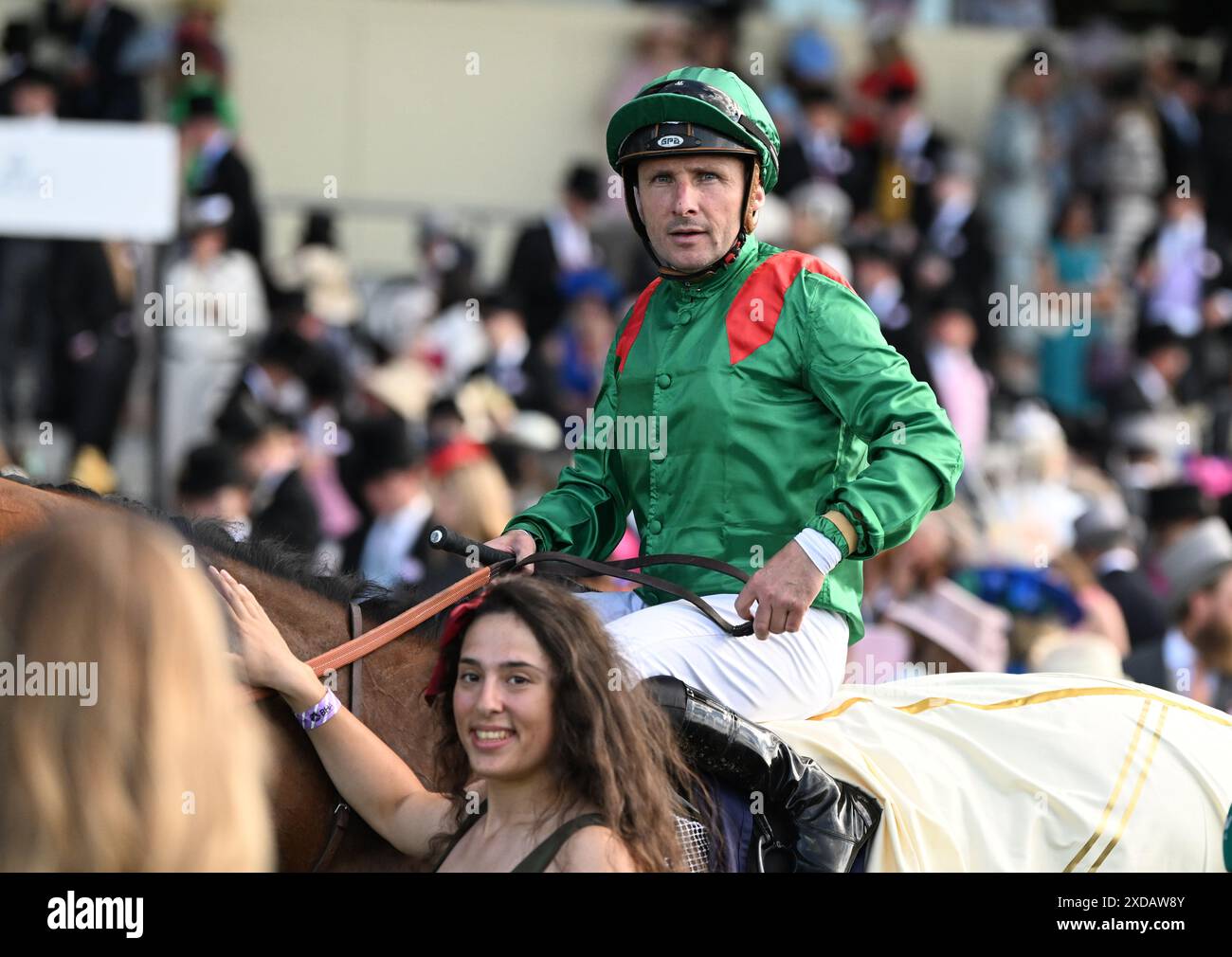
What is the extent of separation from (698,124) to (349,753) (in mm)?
1329

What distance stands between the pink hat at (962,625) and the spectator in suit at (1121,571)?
781 mm

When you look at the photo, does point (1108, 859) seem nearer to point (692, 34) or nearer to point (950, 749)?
point (950, 749)

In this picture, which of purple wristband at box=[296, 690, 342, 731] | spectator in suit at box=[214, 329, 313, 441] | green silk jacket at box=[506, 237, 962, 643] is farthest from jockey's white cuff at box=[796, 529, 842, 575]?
spectator in suit at box=[214, 329, 313, 441]

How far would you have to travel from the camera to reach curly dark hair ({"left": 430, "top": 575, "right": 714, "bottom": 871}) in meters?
2.83

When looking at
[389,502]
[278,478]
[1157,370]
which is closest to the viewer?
[389,502]

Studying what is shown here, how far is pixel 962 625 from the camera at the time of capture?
22.7ft

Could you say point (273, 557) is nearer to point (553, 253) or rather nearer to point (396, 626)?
point (396, 626)

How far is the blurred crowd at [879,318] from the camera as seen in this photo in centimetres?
761

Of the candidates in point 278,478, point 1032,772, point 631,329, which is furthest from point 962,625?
point 631,329

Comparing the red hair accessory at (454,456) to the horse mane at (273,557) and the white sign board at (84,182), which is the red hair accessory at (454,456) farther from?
the horse mane at (273,557)

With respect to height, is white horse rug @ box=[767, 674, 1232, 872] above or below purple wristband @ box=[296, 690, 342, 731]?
below

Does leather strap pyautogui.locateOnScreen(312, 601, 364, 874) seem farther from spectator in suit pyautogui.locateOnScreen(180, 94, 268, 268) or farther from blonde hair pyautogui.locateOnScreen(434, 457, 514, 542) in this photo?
spectator in suit pyautogui.locateOnScreen(180, 94, 268, 268)

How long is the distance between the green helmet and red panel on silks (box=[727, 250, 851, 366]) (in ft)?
0.25

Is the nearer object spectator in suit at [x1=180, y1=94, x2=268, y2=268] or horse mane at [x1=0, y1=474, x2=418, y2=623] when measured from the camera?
horse mane at [x1=0, y1=474, x2=418, y2=623]
